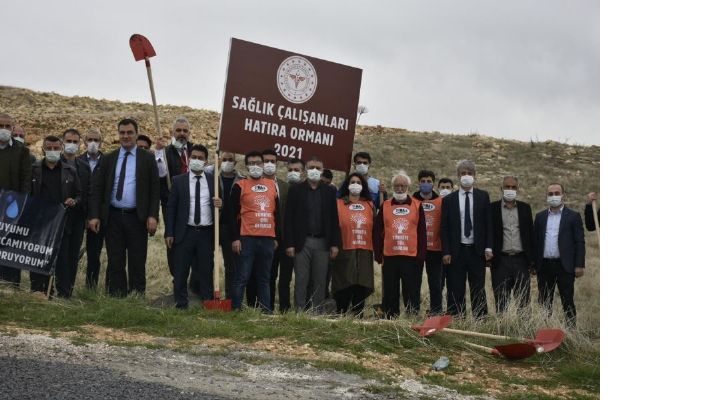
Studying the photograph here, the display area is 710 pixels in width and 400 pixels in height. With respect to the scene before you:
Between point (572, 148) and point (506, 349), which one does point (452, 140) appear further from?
point (506, 349)

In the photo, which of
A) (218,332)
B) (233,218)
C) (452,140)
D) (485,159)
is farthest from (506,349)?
(452,140)

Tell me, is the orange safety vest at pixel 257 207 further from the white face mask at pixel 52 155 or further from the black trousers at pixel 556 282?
the black trousers at pixel 556 282

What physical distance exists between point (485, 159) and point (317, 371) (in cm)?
2795

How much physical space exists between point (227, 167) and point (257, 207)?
4.02 feet

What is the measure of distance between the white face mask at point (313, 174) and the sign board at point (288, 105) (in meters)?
1.14

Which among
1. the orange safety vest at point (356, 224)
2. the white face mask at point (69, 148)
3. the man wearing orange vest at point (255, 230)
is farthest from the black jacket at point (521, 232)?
the white face mask at point (69, 148)

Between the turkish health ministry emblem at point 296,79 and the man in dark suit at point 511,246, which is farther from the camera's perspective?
the turkish health ministry emblem at point 296,79

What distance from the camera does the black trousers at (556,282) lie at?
11166 mm

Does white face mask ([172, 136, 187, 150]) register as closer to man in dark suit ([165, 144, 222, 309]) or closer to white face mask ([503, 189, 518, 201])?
man in dark suit ([165, 144, 222, 309])

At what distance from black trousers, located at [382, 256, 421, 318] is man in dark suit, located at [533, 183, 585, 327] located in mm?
1529

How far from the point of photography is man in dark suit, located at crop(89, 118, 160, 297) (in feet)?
35.0

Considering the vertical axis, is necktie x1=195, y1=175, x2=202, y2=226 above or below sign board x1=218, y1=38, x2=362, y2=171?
below

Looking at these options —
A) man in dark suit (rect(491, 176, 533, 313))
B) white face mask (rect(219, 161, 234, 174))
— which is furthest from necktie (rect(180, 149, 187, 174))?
man in dark suit (rect(491, 176, 533, 313))

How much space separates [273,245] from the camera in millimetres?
10742
